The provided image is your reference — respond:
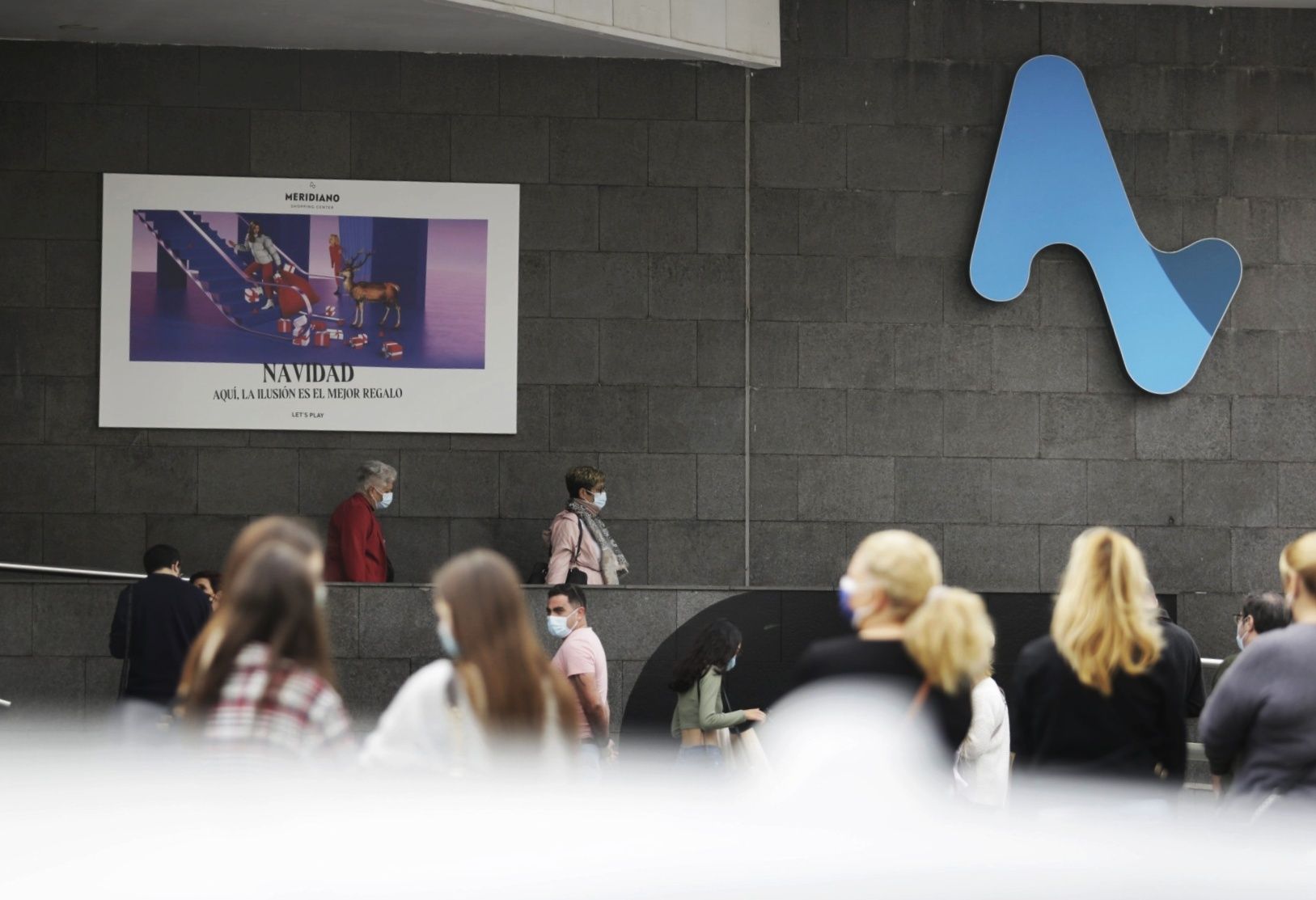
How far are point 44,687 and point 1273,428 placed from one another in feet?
29.8

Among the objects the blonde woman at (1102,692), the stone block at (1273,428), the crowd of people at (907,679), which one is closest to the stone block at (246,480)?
the crowd of people at (907,679)

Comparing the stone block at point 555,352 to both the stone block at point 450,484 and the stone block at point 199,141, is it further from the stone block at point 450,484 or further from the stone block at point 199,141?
the stone block at point 199,141

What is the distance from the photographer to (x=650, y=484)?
12172 mm

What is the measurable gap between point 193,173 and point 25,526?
2.87 metres

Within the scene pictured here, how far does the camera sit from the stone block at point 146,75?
11.9 m

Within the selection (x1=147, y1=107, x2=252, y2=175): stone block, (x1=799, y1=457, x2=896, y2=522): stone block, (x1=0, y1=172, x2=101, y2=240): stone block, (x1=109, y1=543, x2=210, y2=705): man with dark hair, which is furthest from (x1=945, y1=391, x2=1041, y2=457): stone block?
(x1=0, y1=172, x2=101, y2=240): stone block

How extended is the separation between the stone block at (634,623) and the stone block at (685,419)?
1896mm

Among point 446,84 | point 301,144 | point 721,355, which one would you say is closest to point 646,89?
point 446,84

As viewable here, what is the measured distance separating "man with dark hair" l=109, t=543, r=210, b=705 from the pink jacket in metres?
3.44

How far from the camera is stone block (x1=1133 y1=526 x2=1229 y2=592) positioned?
40.4 ft

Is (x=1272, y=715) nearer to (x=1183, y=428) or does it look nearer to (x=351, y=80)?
(x=1183, y=428)

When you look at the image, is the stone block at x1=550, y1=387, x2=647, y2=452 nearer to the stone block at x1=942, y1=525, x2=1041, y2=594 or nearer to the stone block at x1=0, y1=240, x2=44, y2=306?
the stone block at x1=942, y1=525, x2=1041, y2=594

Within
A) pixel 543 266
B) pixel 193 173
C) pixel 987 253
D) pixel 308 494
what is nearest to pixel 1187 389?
pixel 987 253

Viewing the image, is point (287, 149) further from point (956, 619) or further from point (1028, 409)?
point (956, 619)
